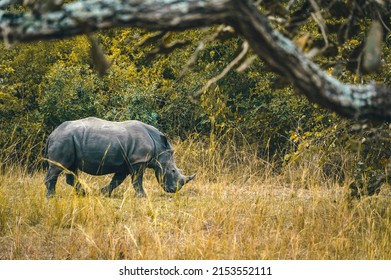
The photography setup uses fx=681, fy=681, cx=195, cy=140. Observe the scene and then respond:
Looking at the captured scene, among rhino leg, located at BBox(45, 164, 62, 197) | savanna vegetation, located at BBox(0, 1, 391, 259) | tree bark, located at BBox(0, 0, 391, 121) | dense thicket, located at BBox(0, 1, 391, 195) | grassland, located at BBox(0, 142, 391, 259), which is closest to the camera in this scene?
tree bark, located at BBox(0, 0, 391, 121)

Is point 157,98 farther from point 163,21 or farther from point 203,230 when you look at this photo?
point 163,21

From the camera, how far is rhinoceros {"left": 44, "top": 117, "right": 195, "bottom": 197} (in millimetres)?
8289

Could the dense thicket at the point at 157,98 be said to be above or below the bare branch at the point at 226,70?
below

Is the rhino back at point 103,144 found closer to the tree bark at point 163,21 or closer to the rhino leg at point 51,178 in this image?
the rhino leg at point 51,178

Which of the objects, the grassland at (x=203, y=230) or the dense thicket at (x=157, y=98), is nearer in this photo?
the grassland at (x=203, y=230)

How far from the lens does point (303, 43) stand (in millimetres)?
2211

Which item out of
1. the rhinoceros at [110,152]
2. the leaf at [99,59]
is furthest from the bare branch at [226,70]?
the rhinoceros at [110,152]

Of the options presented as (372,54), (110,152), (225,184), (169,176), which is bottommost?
(169,176)

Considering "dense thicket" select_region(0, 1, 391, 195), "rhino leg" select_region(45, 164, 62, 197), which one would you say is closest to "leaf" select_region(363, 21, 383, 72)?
"rhino leg" select_region(45, 164, 62, 197)

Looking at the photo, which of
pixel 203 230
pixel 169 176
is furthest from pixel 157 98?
pixel 203 230

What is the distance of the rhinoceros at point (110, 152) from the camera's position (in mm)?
8289

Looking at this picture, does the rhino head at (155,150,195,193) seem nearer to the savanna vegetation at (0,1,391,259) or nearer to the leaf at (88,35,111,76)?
the savanna vegetation at (0,1,391,259)

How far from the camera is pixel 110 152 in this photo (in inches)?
332
